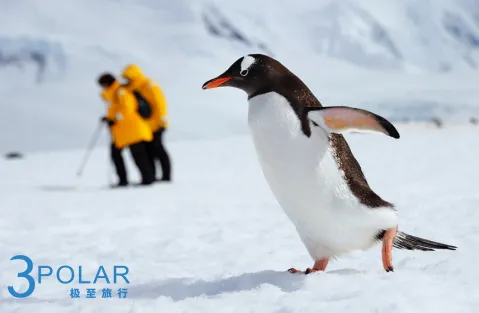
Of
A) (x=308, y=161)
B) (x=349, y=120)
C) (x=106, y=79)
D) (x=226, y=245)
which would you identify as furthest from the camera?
(x=106, y=79)

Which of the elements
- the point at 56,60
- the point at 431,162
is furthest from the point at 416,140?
the point at 56,60

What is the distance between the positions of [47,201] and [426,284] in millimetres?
4328

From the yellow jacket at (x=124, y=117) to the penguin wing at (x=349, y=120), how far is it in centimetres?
469

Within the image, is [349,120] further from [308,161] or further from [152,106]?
[152,106]

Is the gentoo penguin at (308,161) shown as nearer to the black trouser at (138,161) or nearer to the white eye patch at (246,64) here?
the white eye patch at (246,64)

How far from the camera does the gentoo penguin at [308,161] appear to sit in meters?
1.84

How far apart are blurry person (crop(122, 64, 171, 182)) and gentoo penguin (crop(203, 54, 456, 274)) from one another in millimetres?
4628

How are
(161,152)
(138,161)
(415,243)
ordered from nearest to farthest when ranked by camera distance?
(415,243), (138,161), (161,152)

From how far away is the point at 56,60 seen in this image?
→ 8619 cm

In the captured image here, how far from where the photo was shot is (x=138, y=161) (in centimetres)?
647

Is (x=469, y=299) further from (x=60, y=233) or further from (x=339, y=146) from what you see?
(x=60, y=233)

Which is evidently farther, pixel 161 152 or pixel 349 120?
pixel 161 152

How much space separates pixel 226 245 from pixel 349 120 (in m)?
1.39

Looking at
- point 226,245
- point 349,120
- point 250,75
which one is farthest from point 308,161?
point 226,245
